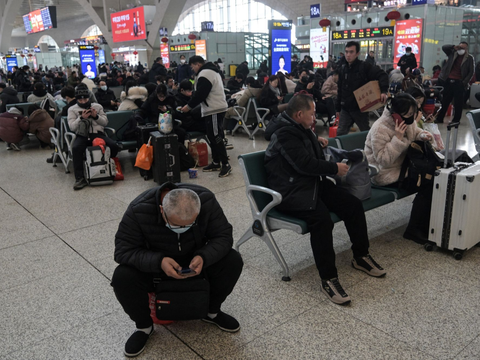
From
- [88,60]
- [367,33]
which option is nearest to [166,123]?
[367,33]

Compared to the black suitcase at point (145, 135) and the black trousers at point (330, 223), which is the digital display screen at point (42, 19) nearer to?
the black suitcase at point (145, 135)

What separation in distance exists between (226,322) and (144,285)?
57cm

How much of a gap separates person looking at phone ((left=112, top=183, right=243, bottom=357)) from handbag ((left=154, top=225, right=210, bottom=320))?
51mm

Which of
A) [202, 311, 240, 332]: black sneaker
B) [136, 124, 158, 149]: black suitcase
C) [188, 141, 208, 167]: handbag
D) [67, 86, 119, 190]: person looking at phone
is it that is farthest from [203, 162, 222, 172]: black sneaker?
[202, 311, 240, 332]: black sneaker

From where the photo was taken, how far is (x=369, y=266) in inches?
126

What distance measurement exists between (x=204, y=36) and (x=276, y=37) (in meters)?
6.01

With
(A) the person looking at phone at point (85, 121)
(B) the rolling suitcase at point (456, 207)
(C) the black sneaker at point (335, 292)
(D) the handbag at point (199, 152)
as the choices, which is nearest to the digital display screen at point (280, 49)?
(D) the handbag at point (199, 152)

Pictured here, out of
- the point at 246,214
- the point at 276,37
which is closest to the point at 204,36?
the point at 276,37

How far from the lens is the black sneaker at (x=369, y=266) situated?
3.18m

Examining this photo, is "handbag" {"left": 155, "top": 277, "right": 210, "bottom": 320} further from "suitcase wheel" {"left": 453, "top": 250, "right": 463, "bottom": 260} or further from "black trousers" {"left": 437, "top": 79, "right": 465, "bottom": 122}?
"black trousers" {"left": 437, "top": 79, "right": 465, "bottom": 122}

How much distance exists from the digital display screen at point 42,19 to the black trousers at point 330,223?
30.5m

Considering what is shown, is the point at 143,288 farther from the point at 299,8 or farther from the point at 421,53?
the point at 299,8

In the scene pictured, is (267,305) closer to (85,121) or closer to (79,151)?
(79,151)

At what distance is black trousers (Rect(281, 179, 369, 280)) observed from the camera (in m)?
2.92
